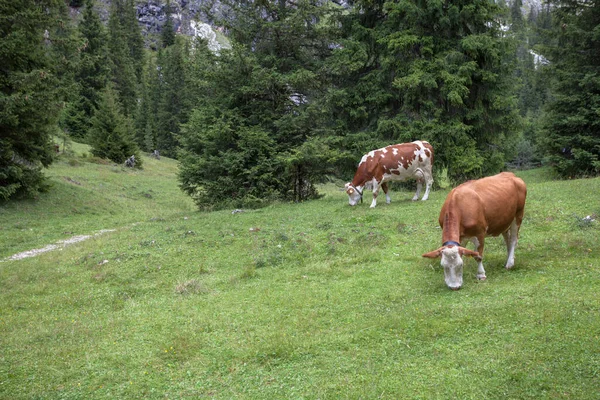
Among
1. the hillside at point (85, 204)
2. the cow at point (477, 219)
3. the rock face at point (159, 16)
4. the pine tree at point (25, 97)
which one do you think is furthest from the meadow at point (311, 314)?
the rock face at point (159, 16)

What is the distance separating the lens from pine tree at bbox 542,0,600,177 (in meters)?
21.4

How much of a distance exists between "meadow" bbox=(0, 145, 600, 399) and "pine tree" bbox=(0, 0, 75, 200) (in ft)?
29.0

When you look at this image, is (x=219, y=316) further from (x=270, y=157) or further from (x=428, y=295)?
(x=270, y=157)

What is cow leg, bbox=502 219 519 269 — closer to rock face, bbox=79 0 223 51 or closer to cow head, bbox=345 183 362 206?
cow head, bbox=345 183 362 206

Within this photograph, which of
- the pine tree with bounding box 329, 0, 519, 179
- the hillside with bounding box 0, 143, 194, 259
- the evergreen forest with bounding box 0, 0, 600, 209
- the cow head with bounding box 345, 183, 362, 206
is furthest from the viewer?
the evergreen forest with bounding box 0, 0, 600, 209

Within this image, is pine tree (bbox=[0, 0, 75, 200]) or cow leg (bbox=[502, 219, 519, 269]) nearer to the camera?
cow leg (bbox=[502, 219, 519, 269])

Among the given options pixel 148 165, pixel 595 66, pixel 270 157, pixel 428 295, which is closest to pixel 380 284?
pixel 428 295

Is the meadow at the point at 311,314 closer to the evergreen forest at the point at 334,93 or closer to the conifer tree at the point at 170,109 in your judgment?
the evergreen forest at the point at 334,93

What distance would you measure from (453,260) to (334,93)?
14768 millimetres

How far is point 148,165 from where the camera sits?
4769 cm

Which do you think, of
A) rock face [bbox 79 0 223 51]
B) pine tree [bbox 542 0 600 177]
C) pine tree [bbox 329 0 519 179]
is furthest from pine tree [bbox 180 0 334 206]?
rock face [bbox 79 0 223 51]

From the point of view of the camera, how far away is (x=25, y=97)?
65.3ft

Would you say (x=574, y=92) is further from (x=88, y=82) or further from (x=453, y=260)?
(x=88, y=82)

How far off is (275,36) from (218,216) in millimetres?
10903
